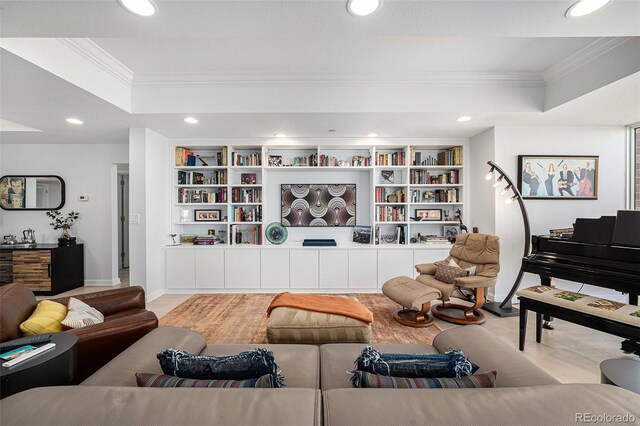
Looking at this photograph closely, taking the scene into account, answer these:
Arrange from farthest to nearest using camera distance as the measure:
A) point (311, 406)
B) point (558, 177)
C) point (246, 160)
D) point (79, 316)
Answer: point (246, 160) → point (558, 177) → point (79, 316) → point (311, 406)

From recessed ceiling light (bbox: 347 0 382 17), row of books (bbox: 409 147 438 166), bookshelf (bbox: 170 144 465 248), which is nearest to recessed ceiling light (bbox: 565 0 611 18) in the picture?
recessed ceiling light (bbox: 347 0 382 17)

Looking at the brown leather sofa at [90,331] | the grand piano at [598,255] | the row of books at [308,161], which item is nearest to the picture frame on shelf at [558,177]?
the grand piano at [598,255]

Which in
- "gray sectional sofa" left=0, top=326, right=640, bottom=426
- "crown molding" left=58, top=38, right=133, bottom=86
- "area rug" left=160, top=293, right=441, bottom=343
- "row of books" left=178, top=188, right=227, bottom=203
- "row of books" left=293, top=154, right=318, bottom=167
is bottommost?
"area rug" left=160, top=293, right=441, bottom=343

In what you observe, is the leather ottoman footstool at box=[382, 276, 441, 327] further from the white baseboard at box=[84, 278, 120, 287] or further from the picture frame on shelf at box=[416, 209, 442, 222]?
the white baseboard at box=[84, 278, 120, 287]

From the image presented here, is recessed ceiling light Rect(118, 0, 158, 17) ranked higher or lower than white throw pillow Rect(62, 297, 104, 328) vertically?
higher

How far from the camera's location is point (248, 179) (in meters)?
4.51

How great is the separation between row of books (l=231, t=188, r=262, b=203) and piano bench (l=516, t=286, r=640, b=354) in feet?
11.7

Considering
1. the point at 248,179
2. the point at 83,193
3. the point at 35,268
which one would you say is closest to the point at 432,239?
the point at 248,179

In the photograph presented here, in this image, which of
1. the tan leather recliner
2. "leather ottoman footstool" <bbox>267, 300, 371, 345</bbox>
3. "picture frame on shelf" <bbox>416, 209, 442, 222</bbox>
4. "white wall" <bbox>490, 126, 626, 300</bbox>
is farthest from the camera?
"picture frame on shelf" <bbox>416, 209, 442, 222</bbox>

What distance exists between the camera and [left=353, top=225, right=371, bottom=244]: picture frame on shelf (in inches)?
174

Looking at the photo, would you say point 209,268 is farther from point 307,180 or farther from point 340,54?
point 340,54

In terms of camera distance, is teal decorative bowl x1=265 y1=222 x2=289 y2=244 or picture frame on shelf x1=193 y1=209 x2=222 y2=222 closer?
teal decorative bowl x1=265 y1=222 x2=289 y2=244

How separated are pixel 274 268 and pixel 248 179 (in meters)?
1.52

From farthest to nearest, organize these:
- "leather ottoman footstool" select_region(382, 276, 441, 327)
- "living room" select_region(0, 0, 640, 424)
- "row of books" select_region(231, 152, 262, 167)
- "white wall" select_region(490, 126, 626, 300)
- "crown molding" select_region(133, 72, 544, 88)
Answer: "row of books" select_region(231, 152, 262, 167) < "white wall" select_region(490, 126, 626, 300) < "crown molding" select_region(133, 72, 544, 88) < "leather ottoman footstool" select_region(382, 276, 441, 327) < "living room" select_region(0, 0, 640, 424)
